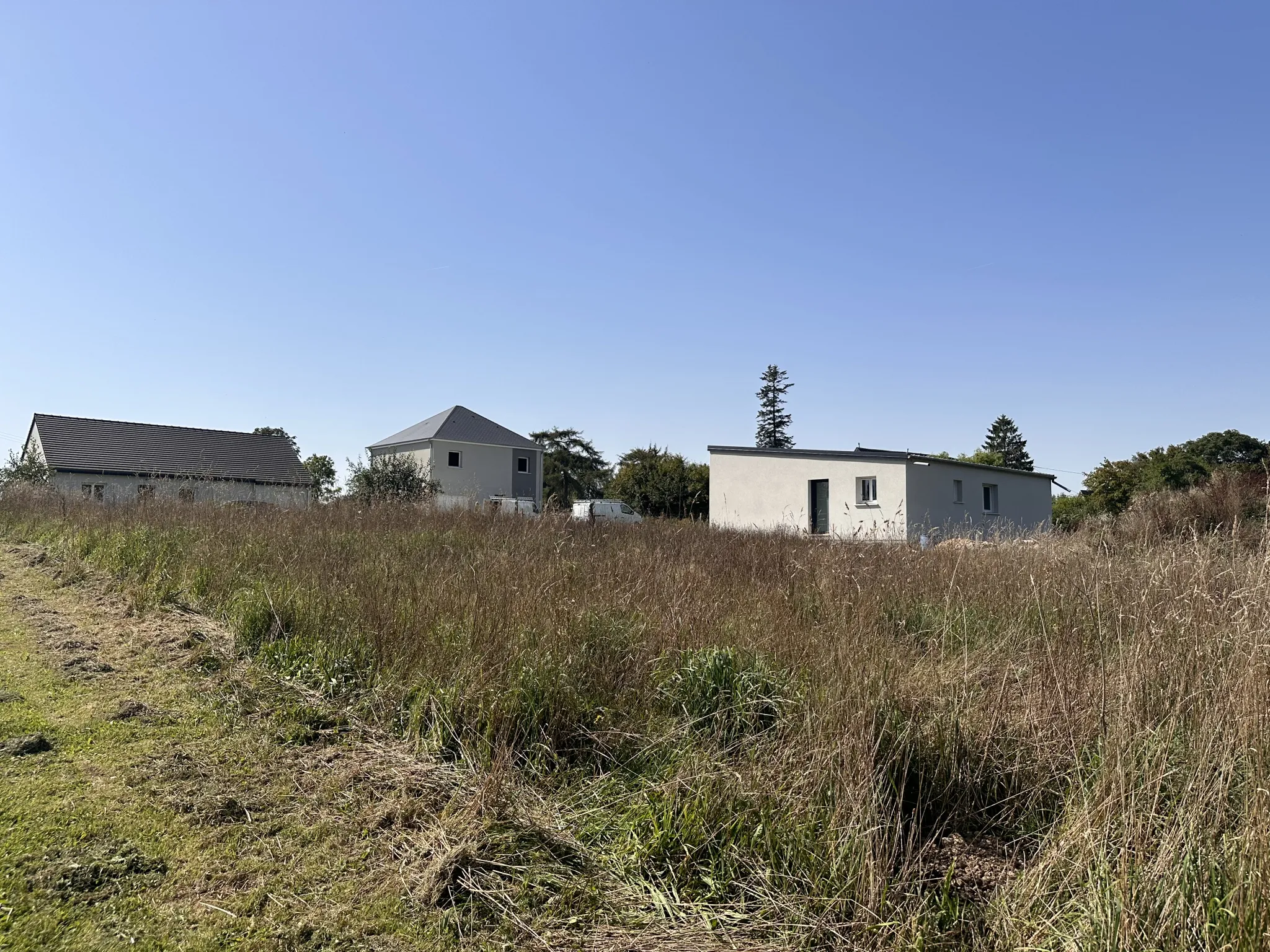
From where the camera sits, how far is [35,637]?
584 cm

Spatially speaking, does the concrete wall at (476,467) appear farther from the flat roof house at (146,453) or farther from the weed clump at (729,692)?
the weed clump at (729,692)

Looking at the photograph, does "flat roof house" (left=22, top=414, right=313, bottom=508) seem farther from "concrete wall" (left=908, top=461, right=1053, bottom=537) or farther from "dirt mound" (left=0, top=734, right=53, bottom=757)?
"dirt mound" (left=0, top=734, right=53, bottom=757)

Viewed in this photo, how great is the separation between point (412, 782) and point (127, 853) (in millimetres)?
1049

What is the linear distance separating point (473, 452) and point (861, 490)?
912 inches

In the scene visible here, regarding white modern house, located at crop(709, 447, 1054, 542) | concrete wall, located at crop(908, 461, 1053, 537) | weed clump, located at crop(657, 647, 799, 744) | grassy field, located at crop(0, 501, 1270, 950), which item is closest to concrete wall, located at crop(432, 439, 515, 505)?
white modern house, located at crop(709, 447, 1054, 542)

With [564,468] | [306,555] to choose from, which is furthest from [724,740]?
[564,468]

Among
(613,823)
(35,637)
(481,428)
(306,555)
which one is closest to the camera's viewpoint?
(613,823)

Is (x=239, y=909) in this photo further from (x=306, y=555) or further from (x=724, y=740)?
(x=306, y=555)

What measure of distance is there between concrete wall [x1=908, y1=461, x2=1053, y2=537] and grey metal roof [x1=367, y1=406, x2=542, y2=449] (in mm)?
24150

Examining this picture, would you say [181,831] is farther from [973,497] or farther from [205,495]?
[973,497]

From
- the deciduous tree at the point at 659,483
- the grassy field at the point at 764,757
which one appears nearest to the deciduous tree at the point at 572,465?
the deciduous tree at the point at 659,483

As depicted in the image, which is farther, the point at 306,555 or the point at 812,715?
the point at 306,555

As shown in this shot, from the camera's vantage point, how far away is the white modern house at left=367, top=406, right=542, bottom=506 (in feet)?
131

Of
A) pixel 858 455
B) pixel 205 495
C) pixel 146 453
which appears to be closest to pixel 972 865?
pixel 205 495
